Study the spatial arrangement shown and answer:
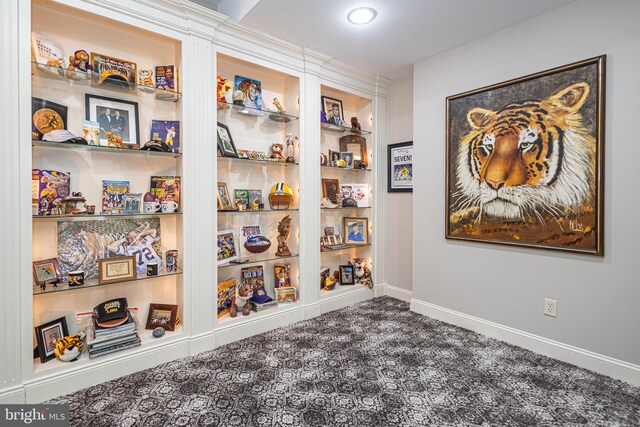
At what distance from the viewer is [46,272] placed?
6.64 ft

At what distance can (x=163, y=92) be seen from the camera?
7.96ft

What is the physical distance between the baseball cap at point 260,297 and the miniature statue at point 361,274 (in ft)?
3.84

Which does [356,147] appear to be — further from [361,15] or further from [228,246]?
[228,246]

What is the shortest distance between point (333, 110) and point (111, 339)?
9.51 ft

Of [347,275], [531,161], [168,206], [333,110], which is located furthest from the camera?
[347,275]

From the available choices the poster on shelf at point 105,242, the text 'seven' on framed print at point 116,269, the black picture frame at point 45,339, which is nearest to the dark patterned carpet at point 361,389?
the black picture frame at point 45,339

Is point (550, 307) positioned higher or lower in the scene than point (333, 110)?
lower

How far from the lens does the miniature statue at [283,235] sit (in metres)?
3.13

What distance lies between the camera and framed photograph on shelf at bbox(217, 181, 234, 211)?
2.74 meters

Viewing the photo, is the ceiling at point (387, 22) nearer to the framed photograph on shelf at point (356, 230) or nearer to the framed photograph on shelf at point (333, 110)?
the framed photograph on shelf at point (333, 110)

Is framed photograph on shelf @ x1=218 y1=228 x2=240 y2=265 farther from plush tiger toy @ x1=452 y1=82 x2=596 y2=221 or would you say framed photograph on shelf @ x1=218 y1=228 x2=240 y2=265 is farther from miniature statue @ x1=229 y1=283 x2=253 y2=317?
plush tiger toy @ x1=452 y1=82 x2=596 y2=221

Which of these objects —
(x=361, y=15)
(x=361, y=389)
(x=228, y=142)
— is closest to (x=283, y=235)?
(x=228, y=142)

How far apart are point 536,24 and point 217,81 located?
2.55 meters

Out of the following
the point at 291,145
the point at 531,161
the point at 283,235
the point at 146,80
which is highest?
the point at 146,80
